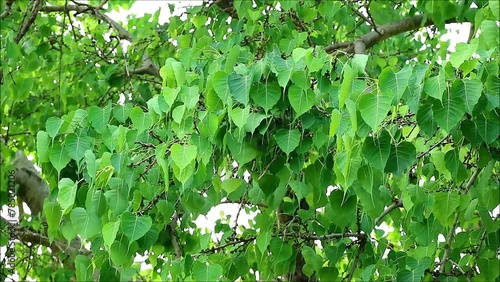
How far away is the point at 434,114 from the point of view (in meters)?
1.76

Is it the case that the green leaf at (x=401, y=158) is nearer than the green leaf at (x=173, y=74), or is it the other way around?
the green leaf at (x=401, y=158)

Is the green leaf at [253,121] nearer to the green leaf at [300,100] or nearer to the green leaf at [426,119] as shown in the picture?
the green leaf at [300,100]

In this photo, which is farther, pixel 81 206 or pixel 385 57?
pixel 385 57

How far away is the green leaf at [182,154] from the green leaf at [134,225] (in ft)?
0.68

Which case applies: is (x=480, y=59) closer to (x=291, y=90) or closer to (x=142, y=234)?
(x=291, y=90)

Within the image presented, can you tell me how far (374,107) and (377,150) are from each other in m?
0.12

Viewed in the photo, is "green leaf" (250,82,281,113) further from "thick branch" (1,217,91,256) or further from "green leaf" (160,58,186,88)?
"thick branch" (1,217,91,256)

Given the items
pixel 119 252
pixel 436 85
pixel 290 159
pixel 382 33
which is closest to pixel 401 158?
pixel 436 85

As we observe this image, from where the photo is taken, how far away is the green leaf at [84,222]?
Result: 6.64 feet

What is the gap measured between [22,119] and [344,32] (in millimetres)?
1559

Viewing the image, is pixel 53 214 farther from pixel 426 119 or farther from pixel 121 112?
pixel 426 119

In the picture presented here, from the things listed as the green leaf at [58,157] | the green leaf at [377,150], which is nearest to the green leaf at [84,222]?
the green leaf at [58,157]

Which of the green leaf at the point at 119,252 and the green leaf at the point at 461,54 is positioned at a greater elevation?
the green leaf at the point at 461,54

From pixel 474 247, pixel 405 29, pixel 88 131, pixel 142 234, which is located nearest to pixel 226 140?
pixel 142 234
